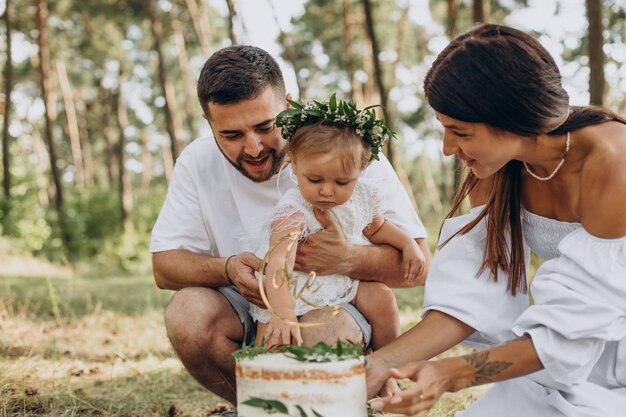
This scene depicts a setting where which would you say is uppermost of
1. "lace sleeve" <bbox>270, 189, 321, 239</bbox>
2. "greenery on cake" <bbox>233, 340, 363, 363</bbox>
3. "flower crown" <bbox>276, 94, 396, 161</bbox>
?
"flower crown" <bbox>276, 94, 396, 161</bbox>

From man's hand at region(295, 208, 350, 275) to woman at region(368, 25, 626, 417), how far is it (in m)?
0.46

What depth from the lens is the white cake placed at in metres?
2.18

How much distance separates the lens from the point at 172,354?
5.90m

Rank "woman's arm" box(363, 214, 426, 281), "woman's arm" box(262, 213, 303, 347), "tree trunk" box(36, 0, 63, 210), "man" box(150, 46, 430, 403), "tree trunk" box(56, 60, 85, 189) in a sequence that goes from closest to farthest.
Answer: "woman's arm" box(262, 213, 303, 347)
"man" box(150, 46, 430, 403)
"woman's arm" box(363, 214, 426, 281)
"tree trunk" box(36, 0, 63, 210)
"tree trunk" box(56, 60, 85, 189)

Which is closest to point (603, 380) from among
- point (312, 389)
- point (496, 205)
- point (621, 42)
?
point (496, 205)

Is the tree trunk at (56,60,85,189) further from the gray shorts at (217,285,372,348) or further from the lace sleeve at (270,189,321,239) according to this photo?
the lace sleeve at (270,189,321,239)

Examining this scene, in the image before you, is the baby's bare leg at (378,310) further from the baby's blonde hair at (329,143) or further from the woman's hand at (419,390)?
the woman's hand at (419,390)

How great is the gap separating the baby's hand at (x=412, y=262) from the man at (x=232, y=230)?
0.15 ft

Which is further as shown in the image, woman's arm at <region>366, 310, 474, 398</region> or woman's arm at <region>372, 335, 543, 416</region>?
woman's arm at <region>366, 310, 474, 398</region>

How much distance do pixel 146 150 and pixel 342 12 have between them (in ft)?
69.5

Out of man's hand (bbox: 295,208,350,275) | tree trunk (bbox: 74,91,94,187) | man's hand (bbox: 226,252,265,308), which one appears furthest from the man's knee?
tree trunk (bbox: 74,91,94,187)

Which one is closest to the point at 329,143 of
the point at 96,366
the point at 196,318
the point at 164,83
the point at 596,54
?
the point at 196,318

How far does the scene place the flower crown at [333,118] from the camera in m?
3.12

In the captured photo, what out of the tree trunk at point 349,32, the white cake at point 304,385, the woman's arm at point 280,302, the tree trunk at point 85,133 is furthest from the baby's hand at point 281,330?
the tree trunk at point 85,133
